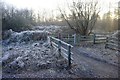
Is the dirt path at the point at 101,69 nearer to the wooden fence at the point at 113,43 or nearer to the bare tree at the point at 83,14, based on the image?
the wooden fence at the point at 113,43

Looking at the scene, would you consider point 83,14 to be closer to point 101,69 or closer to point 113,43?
point 113,43

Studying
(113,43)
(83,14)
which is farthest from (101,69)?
(83,14)

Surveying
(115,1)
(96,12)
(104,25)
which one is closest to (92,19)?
(96,12)

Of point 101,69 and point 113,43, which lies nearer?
point 101,69

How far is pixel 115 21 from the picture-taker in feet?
85.7

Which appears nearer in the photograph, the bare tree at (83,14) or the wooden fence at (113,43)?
the wooden fence at (113,43)

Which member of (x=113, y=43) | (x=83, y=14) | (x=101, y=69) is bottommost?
(x=101, y=69)

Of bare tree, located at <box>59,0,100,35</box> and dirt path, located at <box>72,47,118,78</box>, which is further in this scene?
bare tree, located at <box>59,0,100,35</box>

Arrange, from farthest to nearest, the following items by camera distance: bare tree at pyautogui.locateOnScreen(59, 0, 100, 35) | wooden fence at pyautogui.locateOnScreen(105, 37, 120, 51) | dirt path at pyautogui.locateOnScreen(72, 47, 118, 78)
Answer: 1. bare tree at pyautogui.locateOnScreen(59, 0, 100, 35)
2. wooden fence at pyautogui.locateOnScreen(105, 37, 120, 51)
3. dirt path at pyautogui.locateOnScreen(72, 47, 118, 78)

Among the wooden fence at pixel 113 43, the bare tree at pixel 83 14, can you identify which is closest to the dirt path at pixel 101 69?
the wooden fence at pixel 113 43

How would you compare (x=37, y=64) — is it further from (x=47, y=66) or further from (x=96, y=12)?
(x=96, y=12)

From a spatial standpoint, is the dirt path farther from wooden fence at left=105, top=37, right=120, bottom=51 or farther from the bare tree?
the bare tree

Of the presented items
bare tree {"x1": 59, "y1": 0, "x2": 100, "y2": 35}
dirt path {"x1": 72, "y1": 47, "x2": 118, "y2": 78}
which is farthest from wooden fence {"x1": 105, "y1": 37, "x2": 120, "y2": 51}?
bare tree {"x1": 59, "y1": 0, "x2": 100, "y2": 35}

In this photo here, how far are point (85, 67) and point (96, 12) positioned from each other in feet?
37.8
